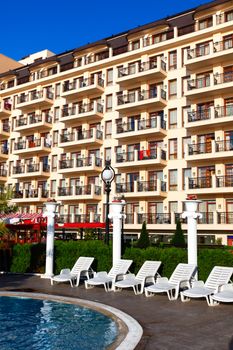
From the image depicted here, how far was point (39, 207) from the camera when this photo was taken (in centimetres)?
4359

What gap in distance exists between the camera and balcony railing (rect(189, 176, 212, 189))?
32625 mm

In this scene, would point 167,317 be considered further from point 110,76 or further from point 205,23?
point 110,76

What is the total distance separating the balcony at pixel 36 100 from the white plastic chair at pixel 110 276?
3174cm

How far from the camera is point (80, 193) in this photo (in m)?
39.7

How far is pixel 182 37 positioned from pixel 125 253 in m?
25.4

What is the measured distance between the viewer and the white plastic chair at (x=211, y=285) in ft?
39.2

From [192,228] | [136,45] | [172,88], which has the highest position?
[136,45]

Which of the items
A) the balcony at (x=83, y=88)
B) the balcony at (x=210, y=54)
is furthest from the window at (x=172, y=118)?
the balcony at (x=83, y=88)

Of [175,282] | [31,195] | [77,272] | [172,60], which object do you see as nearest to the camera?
[175,282]

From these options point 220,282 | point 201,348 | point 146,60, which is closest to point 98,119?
point 146,60

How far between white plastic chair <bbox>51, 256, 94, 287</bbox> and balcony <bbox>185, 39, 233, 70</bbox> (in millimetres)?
22782

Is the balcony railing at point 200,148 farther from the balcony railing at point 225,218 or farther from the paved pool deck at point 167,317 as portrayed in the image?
the paved pool deck at point 167,317

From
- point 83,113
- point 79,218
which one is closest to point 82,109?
point 83,113

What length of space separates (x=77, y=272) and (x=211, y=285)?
5.66 meters
